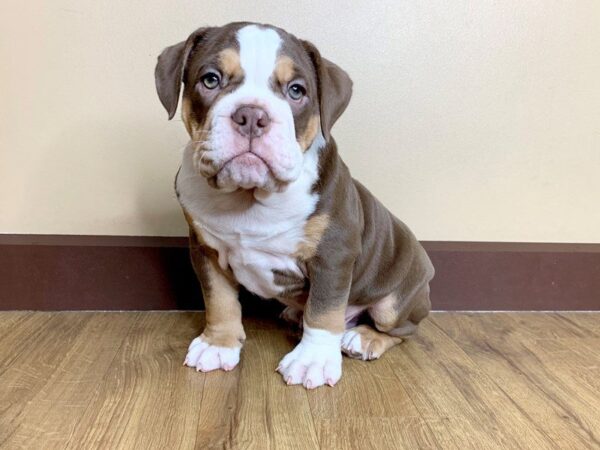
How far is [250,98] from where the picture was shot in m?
1.54

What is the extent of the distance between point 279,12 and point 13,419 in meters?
1.71

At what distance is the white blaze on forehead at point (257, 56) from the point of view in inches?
63.3

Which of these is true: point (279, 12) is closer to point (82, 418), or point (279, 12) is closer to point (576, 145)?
point (576, 145)

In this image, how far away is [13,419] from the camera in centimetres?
155

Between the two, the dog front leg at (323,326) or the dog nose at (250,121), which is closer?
the dog nose at (250,121)

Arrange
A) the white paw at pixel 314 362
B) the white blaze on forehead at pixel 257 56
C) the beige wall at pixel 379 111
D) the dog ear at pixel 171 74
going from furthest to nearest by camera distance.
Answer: the beige wall at pixel 379 111, the white paw at pixel 314 362, the dog ear at pixel 171 74, the white blaze on forehead at pixel 257 56

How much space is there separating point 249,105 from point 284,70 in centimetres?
18

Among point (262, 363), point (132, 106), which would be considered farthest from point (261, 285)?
point (132, 106)

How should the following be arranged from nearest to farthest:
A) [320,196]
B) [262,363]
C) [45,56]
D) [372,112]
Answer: [320,196], [262,363], [45,56], [372,112]

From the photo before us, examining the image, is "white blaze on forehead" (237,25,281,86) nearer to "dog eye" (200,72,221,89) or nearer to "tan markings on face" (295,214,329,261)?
"dog eye" (200,72,221,89)

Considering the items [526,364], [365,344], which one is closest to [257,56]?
[365,344]

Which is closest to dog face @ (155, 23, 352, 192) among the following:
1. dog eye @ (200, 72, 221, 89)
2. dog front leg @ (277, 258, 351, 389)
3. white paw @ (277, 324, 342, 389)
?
dog eye @ (200, 72, 221, 89)

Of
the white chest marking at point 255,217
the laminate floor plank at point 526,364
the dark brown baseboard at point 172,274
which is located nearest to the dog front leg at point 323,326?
the white chest marking at point 255,217

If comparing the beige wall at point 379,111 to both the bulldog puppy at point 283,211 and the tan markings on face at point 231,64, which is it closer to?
the bulldog puppy at point 283,211
